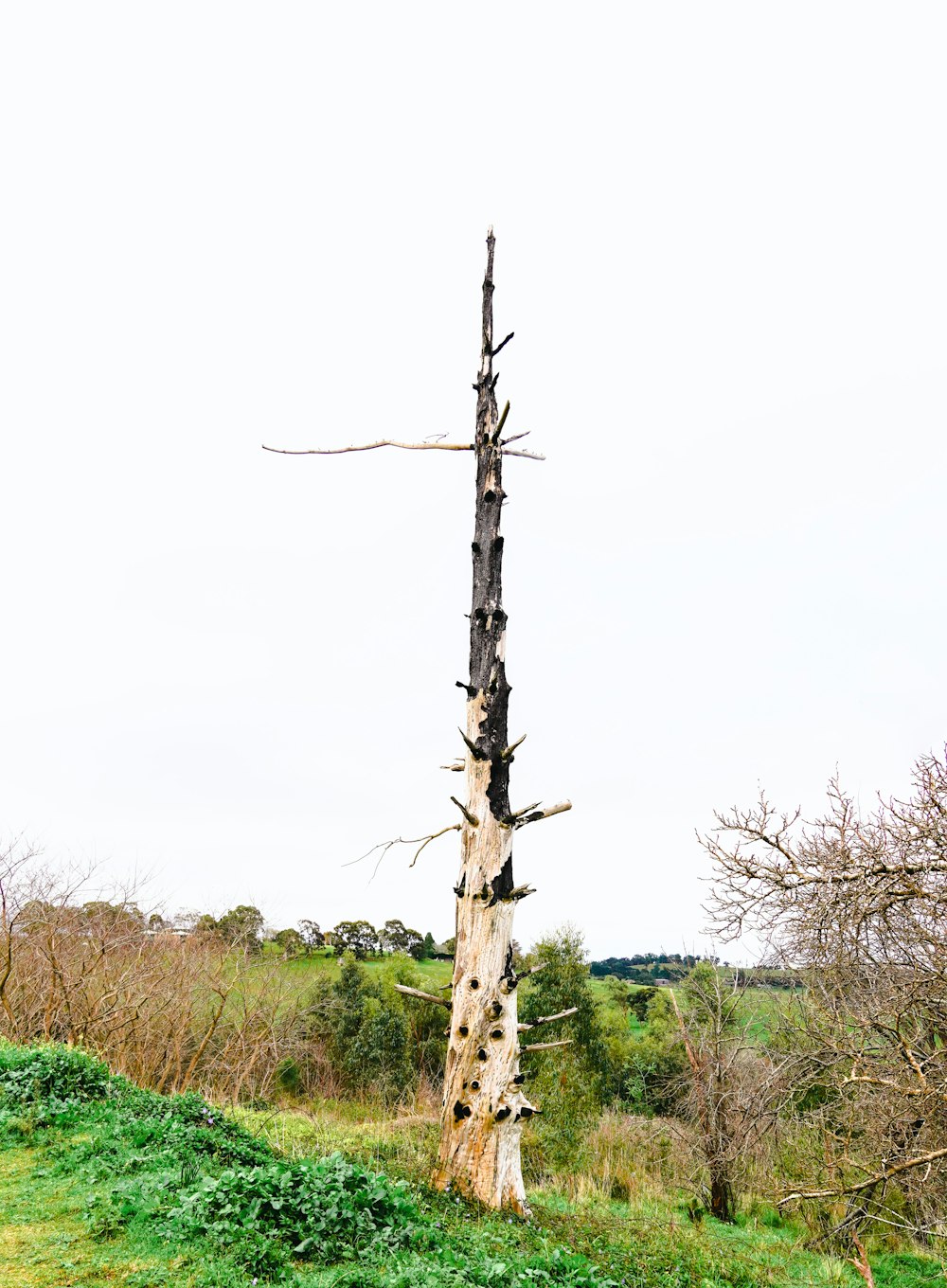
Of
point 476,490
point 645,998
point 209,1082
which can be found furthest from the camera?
point 645,998

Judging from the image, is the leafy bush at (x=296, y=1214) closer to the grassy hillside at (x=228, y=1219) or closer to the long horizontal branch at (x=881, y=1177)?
the grassy hillside at (x=228, y=1219)

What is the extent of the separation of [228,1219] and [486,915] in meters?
3.40

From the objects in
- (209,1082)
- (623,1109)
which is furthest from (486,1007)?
(623,1109)

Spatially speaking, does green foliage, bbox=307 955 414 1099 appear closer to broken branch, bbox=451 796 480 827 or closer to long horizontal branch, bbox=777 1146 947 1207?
broken branch, bbox=451 796 480 827

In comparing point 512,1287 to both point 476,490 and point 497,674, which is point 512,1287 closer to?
point 497,674

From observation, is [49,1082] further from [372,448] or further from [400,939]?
[400,939]

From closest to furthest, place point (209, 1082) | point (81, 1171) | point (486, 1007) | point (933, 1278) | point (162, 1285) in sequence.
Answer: point (162, 1285), point (81, 1171), point (486, 1007), point (933, 1278), point (209, 1082)

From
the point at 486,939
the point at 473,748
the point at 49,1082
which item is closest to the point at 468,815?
the point at 473,748

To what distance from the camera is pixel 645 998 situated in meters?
40.1

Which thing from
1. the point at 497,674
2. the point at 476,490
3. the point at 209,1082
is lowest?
the point at 209,1082

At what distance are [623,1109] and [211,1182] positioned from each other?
1065 inches

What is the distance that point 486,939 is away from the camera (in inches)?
288

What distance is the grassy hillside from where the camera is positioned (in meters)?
4.08

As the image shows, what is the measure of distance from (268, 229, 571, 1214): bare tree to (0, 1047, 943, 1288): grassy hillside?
455 millimetres
